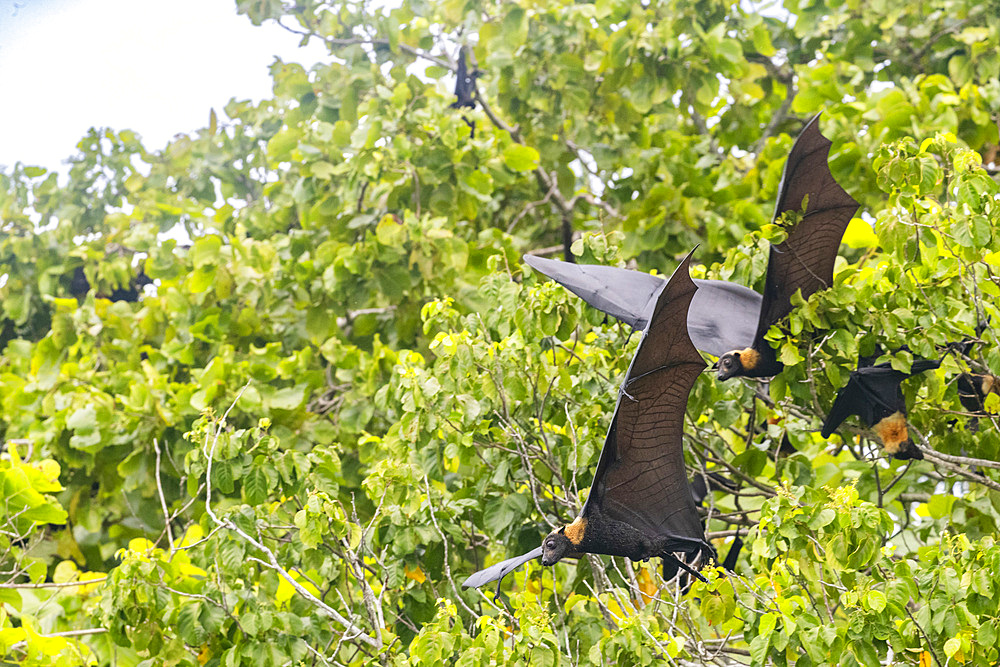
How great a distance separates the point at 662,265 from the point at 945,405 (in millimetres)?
1888

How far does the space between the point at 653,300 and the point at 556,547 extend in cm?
61

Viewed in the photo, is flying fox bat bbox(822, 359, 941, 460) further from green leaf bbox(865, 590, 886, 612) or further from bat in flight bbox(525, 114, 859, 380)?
green leaf bbox(865, 590, 886, 612)

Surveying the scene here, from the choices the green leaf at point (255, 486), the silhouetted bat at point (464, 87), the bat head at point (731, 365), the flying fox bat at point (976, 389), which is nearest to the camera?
the bat head at point (731, 365)

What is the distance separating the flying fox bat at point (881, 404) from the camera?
7.13 ft

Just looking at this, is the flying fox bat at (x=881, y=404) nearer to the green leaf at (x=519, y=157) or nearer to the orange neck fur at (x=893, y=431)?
the orange neck fur at (x=893, y=431)

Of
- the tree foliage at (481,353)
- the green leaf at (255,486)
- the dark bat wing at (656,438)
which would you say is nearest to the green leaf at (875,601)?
the tree foliage at (481,353)

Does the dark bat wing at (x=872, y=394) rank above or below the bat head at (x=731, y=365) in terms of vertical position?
below

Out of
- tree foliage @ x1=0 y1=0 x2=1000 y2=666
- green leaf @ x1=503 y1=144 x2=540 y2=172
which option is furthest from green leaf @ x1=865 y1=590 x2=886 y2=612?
green leaf @ x1=503 y1=144 x2=540 y2=172

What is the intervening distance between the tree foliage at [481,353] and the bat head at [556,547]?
18cm

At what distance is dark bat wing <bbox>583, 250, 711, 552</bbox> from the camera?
1738mm

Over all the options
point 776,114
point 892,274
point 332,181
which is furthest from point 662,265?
point 892,274

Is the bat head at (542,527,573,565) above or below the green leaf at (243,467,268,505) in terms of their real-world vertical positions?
above

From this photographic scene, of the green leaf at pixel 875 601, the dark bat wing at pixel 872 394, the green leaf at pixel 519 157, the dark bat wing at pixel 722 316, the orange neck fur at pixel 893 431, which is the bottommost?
the green leaf at pixel 875 601

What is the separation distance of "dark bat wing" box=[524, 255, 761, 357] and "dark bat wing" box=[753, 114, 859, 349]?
8 centimetres
